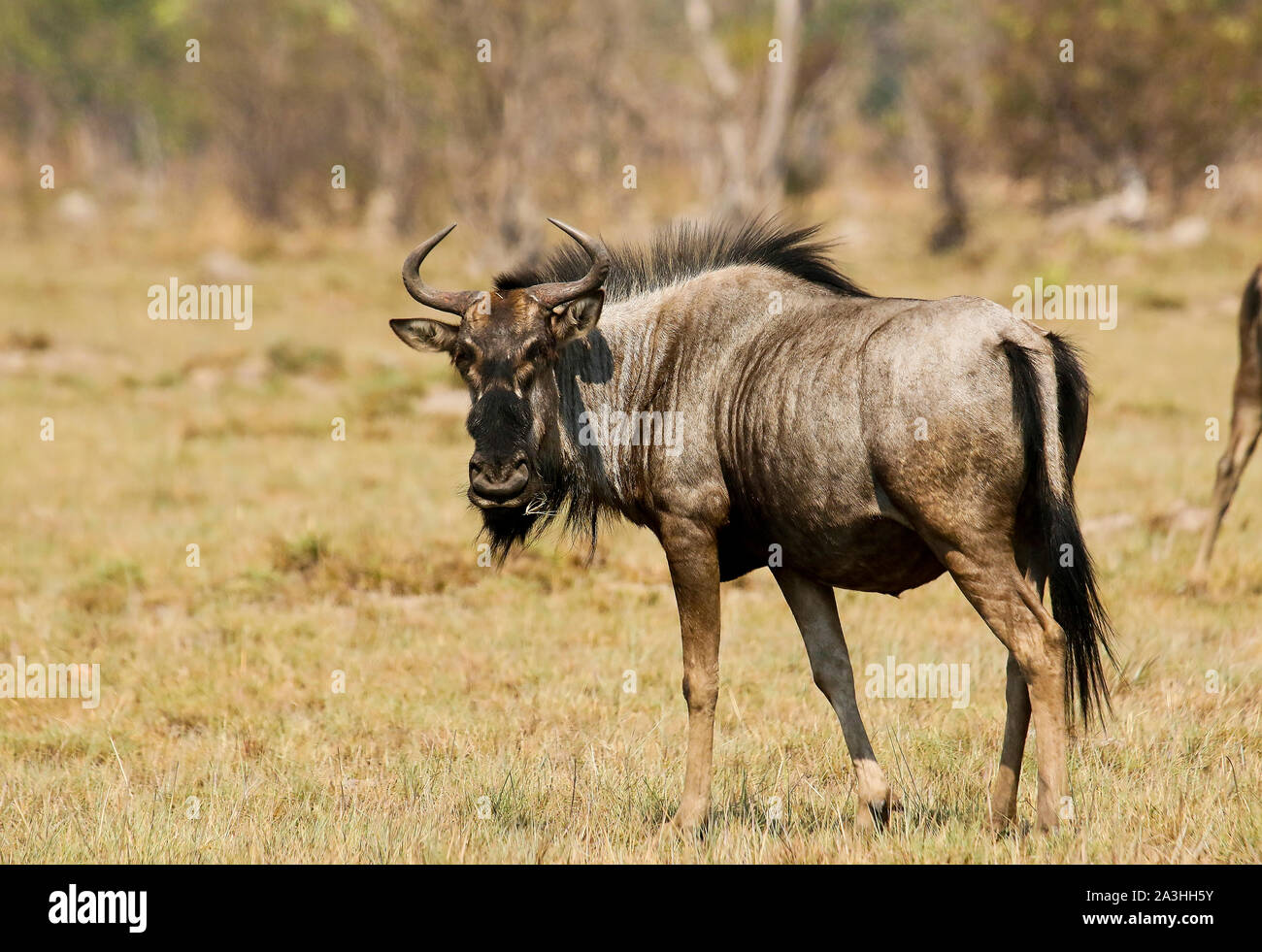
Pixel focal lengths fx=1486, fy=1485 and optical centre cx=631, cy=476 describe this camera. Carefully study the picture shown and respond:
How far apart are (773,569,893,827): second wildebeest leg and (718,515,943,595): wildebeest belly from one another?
17cm

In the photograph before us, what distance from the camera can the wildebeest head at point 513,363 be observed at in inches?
204

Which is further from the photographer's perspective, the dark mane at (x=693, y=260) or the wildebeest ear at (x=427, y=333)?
the dark mane at (x=693, y=260)

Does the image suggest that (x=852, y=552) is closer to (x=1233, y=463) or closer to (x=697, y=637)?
(x=697, y=637)

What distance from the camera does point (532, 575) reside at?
9.62 metres

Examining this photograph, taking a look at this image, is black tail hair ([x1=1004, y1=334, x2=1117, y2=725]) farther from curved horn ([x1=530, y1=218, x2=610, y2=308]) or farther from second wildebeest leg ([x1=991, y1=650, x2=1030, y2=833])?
curved horn ([x1=530, y1=218, x2=610, y2=308])

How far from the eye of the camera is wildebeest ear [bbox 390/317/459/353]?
18.7 ft

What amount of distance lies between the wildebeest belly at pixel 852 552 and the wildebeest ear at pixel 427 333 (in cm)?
129

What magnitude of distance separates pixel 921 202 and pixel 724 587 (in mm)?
27183

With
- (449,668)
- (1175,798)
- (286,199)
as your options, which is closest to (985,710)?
(1175,798)

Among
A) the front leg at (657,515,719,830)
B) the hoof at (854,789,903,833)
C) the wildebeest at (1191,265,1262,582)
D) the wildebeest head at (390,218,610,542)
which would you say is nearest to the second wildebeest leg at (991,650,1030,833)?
the hoof at (854,789,903,833)

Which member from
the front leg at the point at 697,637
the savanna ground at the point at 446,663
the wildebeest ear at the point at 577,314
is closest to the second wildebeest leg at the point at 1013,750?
the savanna ground at the point at 446,663

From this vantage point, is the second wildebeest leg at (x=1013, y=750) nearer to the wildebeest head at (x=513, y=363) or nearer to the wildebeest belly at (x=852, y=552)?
the wildebeest belly at (x=852, y=552)

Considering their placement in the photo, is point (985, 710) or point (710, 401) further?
point (985, 710)

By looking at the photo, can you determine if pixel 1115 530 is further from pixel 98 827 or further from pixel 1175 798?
pixel 98 827
